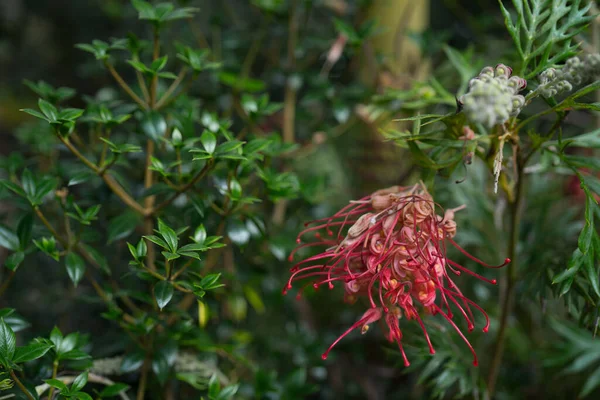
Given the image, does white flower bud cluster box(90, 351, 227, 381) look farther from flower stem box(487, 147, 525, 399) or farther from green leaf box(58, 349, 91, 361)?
flower stem box(487, 147, 525, 399)

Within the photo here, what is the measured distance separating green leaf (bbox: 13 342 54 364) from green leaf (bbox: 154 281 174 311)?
105 mm

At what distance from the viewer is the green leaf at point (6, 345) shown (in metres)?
0.46

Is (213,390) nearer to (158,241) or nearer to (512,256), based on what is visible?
(158,241)

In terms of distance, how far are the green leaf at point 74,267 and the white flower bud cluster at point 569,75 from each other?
493 millimetres

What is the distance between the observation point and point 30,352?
48 cm

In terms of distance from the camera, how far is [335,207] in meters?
0.99

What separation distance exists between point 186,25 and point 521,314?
86 centimetres

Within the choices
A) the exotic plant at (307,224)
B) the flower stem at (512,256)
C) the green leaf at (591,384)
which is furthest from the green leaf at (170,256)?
the green leaf at (591,384)

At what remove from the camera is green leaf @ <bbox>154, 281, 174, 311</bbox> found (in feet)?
1.65

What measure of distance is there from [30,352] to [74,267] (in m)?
0.11

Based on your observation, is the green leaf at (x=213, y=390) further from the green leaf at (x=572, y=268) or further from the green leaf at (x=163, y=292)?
the green leaf at (x=572, y=268)

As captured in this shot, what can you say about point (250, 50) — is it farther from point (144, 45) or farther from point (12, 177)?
point (12, 177)

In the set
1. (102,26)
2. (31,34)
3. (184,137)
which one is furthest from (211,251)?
(31,34)

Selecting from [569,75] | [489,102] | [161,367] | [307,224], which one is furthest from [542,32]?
[161,367]
